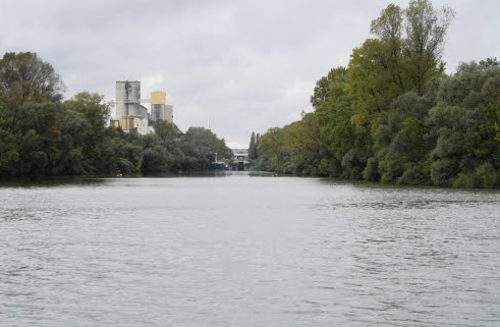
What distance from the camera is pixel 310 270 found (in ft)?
60.4

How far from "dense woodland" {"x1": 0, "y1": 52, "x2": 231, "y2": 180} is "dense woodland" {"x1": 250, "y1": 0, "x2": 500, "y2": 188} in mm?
47132

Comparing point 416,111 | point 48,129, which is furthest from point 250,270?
point 48,129

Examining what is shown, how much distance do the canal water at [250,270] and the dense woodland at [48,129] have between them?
74165mm

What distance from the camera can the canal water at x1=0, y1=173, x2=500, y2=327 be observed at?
13.5m

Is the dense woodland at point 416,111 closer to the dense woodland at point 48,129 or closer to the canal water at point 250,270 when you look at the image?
the canal water at point 250,270

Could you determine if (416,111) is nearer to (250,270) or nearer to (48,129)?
(250,270)

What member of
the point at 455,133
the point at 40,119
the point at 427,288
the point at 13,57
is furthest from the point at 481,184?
the point at 13,57

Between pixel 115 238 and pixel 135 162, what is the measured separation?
142395 millimetres

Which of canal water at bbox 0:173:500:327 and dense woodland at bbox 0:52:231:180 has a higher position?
dense woodland at bbox 0:52:231:180

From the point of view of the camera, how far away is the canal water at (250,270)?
1348cm

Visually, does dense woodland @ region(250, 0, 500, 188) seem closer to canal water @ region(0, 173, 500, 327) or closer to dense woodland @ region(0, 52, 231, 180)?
canal water @ region(0, 173, 500, 327)

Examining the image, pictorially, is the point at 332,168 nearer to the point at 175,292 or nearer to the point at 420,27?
the point at 420,27

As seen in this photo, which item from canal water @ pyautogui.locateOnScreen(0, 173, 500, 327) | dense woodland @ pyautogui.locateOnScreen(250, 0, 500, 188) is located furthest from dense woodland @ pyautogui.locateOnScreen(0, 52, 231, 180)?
canal water @ pyautogui.locateOnScreen(0, 173, 500, 327)

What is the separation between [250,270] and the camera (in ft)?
60.1
